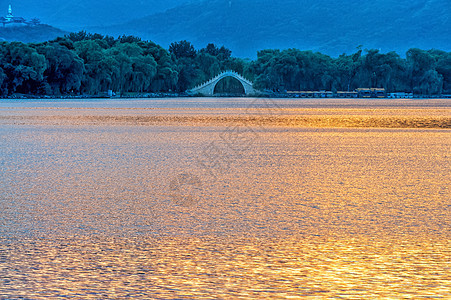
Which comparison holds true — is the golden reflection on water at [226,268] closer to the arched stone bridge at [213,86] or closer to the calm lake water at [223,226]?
the calm lake water at [223,226]

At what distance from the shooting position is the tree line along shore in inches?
4636

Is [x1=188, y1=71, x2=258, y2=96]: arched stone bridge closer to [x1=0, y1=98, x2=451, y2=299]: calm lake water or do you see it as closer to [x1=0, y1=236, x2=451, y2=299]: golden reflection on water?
[x1=0, y1=98, x2=451, y2=299]: calm lake water

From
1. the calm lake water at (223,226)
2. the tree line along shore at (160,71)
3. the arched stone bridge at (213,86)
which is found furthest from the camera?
the arched stone bridge at (213,86)

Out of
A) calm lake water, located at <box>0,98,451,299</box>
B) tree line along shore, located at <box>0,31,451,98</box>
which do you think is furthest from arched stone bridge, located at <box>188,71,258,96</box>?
calm lake water, located at <box>0,98,451,299</box>

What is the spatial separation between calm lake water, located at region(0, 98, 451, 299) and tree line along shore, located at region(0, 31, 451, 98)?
322 feet

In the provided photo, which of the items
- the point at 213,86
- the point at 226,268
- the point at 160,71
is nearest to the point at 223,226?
the point at 226,268

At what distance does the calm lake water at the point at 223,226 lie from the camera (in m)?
7.79

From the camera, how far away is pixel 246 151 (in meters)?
26.0

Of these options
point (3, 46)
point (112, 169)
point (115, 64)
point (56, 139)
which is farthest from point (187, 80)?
point (112, 169)

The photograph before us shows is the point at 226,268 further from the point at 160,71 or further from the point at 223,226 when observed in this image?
the point at 160,71

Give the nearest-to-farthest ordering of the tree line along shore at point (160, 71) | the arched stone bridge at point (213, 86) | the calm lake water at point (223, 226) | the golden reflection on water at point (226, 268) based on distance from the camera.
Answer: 1. the golden reflection on water at point (226, 268)
2. the calm lake water at point (223, 226)
3. the tree line along shore at point (160, 71)
4. the arched stone bridge at point (213, 86)

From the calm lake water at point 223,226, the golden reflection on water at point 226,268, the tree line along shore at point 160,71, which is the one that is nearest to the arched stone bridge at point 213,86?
the tree line along shore at point 160,71

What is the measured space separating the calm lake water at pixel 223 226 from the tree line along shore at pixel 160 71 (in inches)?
3865

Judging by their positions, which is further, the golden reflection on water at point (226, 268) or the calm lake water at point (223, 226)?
the calm lake water at point (223, 226)
